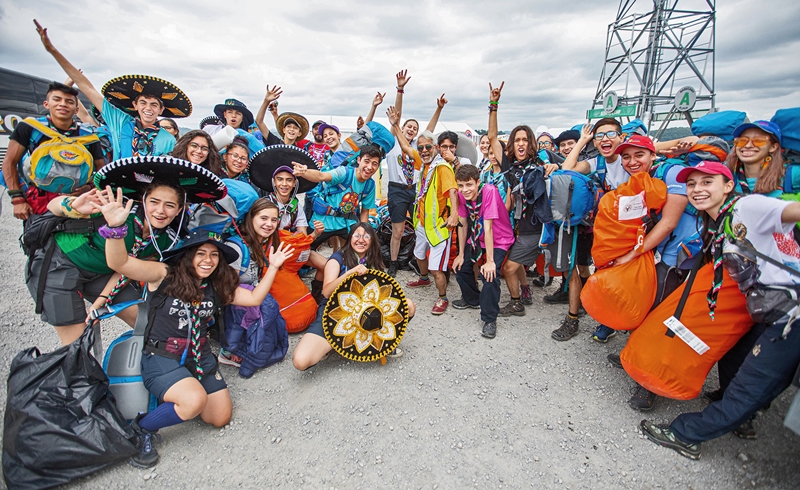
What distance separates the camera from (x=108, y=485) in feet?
6.51

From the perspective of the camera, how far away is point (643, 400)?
2574 millimetres

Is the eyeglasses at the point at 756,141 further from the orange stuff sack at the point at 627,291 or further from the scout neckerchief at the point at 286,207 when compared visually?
the scout neckerchief at the point at 286,207

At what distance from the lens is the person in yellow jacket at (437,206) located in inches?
161

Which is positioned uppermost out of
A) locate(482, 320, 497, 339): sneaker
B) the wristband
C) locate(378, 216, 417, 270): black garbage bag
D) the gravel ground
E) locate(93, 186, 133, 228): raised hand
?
locate(93, 186, 133, 228): raised hand

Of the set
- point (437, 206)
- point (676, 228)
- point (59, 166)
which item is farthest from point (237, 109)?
point (676, 228)

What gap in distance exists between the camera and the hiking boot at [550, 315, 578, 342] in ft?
11.6

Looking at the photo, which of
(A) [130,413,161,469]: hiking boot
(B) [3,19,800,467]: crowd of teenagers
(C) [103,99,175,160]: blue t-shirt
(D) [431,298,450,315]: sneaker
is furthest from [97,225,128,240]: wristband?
(D) [431,298,450,315]: sneaker

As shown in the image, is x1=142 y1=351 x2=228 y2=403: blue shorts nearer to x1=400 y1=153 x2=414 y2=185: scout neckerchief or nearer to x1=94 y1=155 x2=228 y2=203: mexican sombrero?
x1=94 y1=155 x2=228 y2=203: mexican sombrero

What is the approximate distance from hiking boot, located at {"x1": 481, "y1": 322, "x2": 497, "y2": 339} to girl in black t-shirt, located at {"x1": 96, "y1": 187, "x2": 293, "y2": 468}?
2424 mm

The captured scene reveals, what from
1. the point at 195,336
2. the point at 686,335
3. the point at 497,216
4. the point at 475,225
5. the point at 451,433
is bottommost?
the point at 451,433

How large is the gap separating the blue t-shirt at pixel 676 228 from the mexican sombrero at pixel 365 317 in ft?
6.89

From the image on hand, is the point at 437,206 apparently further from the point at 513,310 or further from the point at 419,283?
the point at 513,310

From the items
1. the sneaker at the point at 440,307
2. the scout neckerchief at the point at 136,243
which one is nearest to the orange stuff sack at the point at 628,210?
the sneaker at the point at 440,307

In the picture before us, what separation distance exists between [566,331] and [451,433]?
1.84 m
